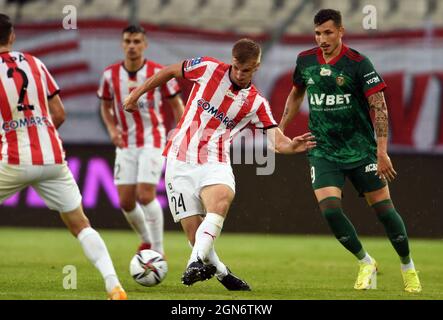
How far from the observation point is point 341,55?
25.4 feet

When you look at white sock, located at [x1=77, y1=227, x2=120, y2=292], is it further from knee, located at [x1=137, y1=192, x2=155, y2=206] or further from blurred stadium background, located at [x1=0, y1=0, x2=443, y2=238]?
blurred stadium background, located at [x1=0, y1=0, x2=443, y2=238]

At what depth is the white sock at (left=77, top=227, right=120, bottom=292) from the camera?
6320mm

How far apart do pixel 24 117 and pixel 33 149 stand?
0.24 m

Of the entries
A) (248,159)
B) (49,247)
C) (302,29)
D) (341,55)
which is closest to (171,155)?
(341,55)

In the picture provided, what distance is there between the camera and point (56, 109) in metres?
6.93

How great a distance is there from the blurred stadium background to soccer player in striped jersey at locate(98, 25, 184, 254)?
3908mm

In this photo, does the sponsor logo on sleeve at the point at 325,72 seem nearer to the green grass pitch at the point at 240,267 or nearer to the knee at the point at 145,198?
the green grass pitch at the point at 240,267

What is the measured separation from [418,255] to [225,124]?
4.80m

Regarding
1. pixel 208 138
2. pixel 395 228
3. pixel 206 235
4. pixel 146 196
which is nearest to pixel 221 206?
pixel 206 235

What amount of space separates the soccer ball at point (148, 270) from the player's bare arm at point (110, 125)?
2.74m

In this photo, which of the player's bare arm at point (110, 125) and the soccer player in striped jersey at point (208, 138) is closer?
the soccer player in striped jersey at point (208, 138)

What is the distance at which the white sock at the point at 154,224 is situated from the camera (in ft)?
32.8

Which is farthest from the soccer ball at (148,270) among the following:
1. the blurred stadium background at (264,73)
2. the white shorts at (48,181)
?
the blurred stadium background at (264,73)

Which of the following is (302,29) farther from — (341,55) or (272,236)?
(341,55)
